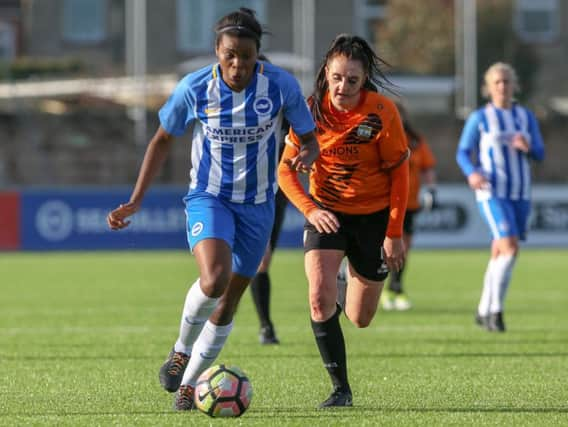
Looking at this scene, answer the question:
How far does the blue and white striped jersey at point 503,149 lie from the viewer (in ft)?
40.2

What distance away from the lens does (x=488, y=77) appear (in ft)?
39.9

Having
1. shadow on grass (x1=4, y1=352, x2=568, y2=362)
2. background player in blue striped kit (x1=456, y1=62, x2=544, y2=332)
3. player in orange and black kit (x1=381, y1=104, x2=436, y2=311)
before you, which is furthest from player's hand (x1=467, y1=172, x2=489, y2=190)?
player in orange and black kit (x1=381, y1=104, x2=436, y2=311)

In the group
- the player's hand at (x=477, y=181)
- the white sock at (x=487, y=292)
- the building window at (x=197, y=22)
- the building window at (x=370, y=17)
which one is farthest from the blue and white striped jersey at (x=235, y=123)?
the building window at (x=370, y=17)

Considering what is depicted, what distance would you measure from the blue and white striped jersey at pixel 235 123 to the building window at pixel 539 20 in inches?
1655

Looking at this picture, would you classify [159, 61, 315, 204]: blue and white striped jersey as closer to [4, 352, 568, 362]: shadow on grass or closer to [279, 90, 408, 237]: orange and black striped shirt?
[279, 90, 408, 237]: orange and black striped shirt

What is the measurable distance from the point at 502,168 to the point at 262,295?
263 cm

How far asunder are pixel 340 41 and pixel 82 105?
3398cm

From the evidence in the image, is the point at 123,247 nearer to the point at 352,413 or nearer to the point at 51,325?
the point at 51,325

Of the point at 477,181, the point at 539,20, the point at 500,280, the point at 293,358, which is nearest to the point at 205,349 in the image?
the point at 293,358

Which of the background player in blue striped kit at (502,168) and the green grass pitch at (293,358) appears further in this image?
the background player in blue striped kit at (502,168)

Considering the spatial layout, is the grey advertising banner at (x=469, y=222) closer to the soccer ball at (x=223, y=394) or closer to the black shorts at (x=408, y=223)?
the black shorts at (x=408, y=223)

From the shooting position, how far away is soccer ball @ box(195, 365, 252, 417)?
7.06 metres

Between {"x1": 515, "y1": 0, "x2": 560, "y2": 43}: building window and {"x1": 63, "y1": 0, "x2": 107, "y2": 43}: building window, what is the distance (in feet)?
46.7

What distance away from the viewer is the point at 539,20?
48531mm
